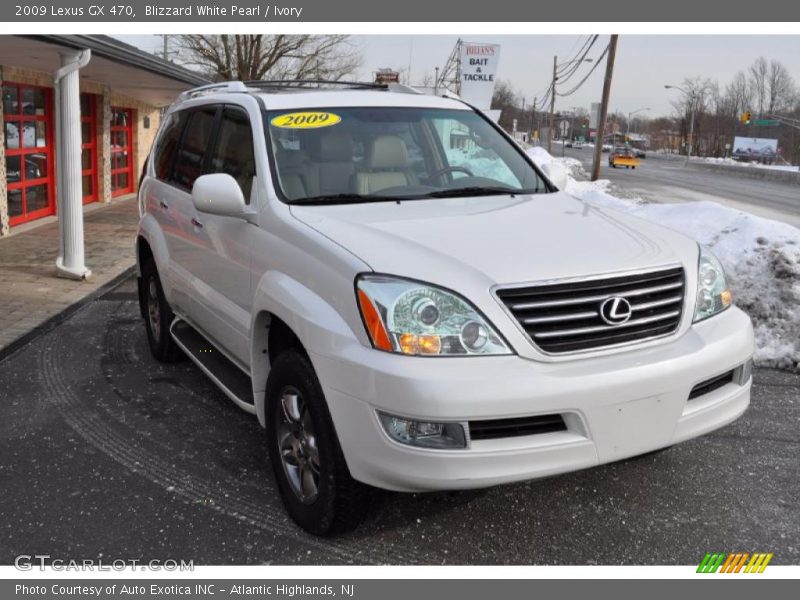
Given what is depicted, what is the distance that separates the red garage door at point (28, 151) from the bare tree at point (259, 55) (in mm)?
20646

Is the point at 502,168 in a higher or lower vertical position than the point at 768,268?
higher

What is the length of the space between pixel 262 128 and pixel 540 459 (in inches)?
89.4

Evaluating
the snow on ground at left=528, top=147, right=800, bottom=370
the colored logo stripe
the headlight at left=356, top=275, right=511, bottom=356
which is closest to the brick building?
the snow on ground at left=528, top=147, right=800, bottom=370

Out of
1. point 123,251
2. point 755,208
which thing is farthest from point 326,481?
point 755,208

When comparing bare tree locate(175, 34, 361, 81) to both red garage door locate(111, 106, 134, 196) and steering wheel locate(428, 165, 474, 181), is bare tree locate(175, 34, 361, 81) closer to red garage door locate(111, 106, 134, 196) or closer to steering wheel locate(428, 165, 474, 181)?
red garage door locate(111, 106, 134, 196)

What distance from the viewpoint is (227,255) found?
4031 mm

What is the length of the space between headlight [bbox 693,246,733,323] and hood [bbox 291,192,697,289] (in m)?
0.10

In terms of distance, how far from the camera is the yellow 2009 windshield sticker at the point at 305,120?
4012mm

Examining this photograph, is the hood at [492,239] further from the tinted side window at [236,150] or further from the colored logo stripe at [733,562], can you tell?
the colored logo stripe at [733,562]

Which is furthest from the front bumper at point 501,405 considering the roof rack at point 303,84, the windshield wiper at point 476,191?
the roof rack at point 303,84

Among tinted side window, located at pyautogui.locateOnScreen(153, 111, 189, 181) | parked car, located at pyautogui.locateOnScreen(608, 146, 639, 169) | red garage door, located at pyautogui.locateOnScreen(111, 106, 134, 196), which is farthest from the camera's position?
parked car, located at pyautogui.locateOnScreen(608, 146, 639, 169)

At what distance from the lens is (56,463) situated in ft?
13.3

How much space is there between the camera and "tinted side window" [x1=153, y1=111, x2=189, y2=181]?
526 centimetres

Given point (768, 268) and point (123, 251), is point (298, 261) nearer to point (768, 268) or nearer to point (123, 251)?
point (768, 268)
